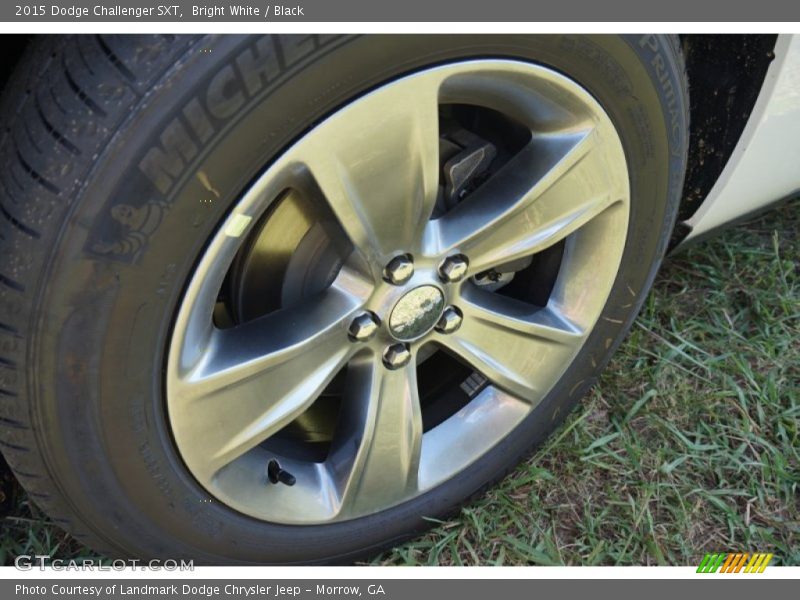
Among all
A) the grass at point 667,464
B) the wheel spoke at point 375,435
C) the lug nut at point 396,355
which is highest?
the lug nut at point 396,355

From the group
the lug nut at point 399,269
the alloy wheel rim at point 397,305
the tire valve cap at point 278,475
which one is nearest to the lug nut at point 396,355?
the alloy wheel rim at point 397,305

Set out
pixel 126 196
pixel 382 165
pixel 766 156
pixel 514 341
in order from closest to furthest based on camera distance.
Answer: pixel 126 196 < pixel 382 165 < pixel 514 341 < pixel 766 156

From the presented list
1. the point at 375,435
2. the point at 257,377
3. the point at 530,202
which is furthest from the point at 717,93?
the point at 257,377

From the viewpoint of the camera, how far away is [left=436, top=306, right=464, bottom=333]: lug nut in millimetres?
1399

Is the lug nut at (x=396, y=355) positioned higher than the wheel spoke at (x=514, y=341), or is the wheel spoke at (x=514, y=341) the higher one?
the lug nut at (x=396, y=355)

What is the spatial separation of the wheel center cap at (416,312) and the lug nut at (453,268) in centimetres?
2

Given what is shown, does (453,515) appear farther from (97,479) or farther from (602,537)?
(97,479)

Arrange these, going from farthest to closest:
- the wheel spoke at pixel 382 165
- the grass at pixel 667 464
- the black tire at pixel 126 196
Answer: the grass at pixel 667 464 < the wheel spoke at pixel 382 165 < the black tire at pixel 126 196

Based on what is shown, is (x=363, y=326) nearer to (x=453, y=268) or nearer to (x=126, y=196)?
(x=453, y=268)

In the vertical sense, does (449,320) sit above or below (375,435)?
above

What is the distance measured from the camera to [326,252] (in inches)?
51.5

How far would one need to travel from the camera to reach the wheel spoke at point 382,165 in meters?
1.10

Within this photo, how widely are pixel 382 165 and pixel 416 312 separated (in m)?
0.27

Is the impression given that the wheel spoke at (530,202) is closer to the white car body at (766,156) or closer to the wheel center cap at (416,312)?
the wheel center cap at (416,312)
